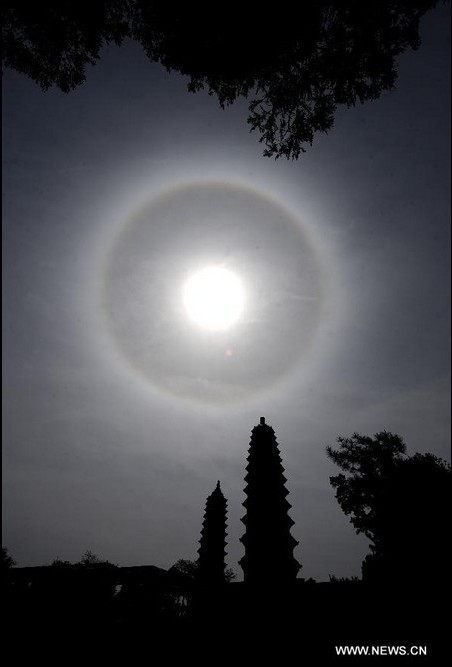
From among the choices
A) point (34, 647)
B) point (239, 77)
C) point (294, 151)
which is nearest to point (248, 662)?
point (34, 647)

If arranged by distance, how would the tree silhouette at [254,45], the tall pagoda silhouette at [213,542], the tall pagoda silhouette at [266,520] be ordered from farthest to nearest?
1. the tall pagoda silhouette at [213,542]
2. the tall pagoda silhouette at [266,520]
3. the tree silhouette at [254,45]

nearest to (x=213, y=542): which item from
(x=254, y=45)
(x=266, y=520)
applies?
(x=266, y=520)

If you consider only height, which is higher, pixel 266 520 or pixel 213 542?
pixel 266 520

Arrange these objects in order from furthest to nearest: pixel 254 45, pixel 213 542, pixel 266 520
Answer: pixel 213 542, pixel 266 520, pixel 254 45

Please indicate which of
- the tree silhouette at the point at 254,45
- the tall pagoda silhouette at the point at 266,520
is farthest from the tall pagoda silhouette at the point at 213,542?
the tree silhouette at the point at 254,45

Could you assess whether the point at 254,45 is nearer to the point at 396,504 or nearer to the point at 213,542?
the point at 213,542

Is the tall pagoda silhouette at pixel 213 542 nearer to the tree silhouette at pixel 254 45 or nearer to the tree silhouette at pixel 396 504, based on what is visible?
the tree silhouette at pixel 396 504

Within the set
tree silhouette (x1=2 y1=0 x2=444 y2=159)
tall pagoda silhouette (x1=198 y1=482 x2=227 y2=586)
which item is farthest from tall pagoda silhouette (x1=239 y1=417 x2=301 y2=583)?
tree silhouette (x1=2 y1=0 x2=444 y2=159)
